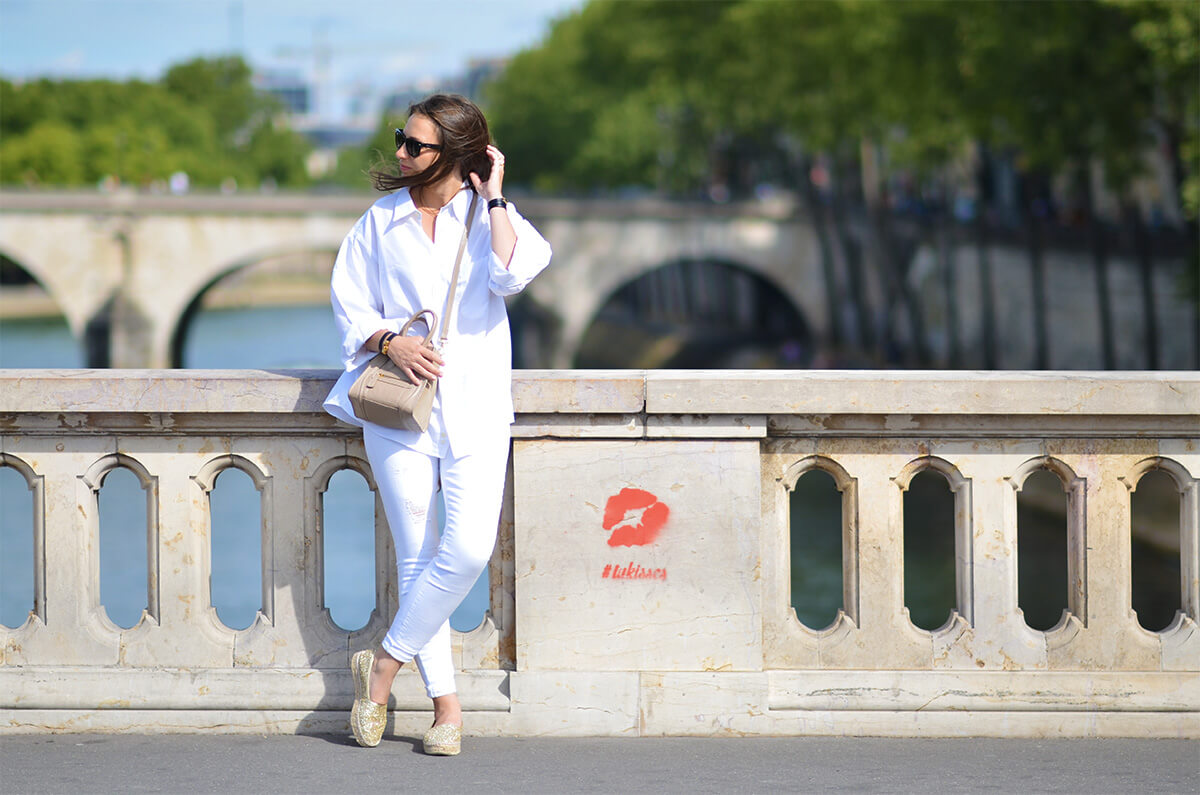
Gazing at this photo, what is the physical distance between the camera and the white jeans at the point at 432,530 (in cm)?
382

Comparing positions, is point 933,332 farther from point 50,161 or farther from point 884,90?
point 50,161

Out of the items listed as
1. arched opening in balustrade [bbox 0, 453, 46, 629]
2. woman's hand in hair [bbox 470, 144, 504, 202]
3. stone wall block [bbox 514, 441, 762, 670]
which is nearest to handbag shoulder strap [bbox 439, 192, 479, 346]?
woman's hand in hair [bbox 470, 144, 504, 202]

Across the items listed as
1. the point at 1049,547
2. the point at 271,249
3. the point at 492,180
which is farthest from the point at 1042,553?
the point at 271,249

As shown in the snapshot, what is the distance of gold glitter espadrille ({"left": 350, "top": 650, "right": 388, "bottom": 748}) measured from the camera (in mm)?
3928

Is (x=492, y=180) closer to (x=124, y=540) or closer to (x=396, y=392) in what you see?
(x=396, y=392)

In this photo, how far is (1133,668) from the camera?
4109mm

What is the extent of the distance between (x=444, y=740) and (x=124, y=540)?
57.6ft

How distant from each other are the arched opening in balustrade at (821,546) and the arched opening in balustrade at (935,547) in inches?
6.7

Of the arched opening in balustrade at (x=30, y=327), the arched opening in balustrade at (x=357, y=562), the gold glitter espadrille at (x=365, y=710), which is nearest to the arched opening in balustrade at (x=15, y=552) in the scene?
the arched opening in balustrade at (x=357, y=562)

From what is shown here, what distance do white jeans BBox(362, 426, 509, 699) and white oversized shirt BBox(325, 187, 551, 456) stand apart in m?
0.04

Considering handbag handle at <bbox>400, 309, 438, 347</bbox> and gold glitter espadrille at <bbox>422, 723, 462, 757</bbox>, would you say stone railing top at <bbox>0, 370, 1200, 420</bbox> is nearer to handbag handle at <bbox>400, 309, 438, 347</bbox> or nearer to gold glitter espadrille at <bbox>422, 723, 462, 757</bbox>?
handbag handle at <bbox>400, 309, 438, 347</bbox>

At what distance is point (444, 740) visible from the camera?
3875 millimetres

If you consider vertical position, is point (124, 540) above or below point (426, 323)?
below

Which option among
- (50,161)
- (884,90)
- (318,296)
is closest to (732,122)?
(884,90)
